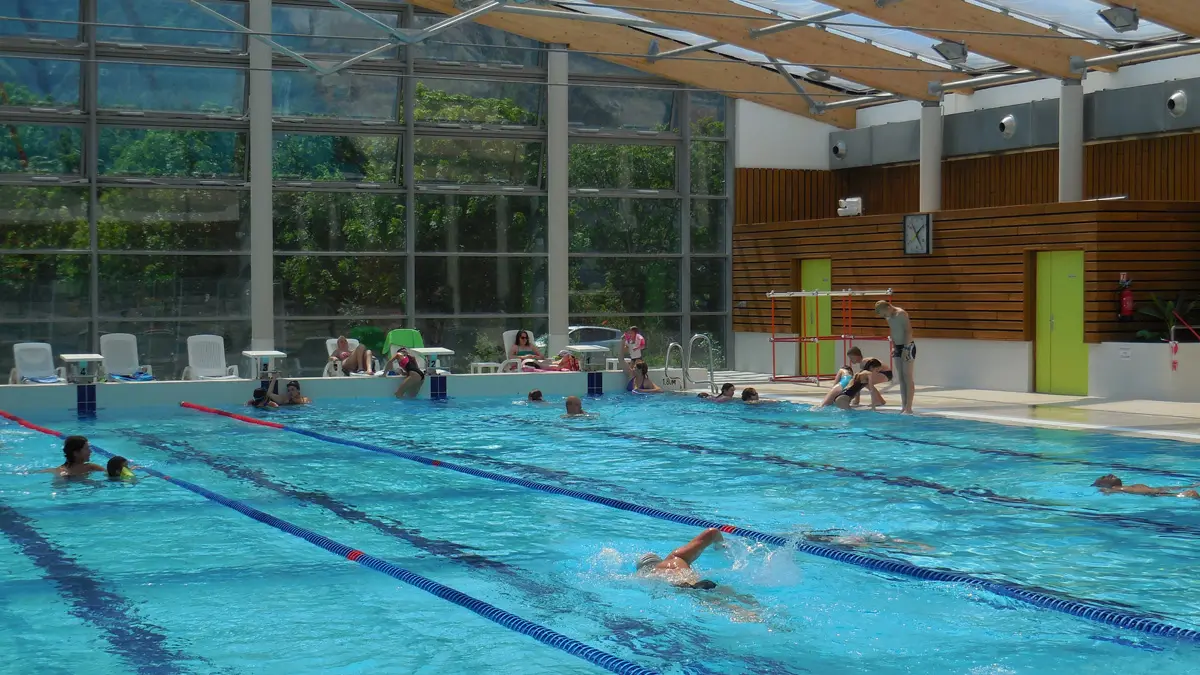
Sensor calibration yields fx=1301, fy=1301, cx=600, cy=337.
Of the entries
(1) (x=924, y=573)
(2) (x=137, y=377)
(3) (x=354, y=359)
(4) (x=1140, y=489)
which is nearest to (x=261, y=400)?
(2) (x=137, y=377)

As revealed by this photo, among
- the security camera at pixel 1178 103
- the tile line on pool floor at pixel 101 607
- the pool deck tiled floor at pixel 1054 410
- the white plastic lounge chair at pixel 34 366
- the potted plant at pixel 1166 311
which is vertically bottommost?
the tile line on pool floor at pixel 101 607

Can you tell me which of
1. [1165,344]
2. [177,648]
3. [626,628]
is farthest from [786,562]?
[1165,344]

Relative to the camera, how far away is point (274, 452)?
11.8 metres

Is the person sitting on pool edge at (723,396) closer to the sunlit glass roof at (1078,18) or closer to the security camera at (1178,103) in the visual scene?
the sunlit glass roof at (1078,18)

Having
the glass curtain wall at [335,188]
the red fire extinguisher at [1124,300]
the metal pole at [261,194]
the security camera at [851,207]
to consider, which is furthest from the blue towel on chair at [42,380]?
the red fire extinguisher at [1124,300]

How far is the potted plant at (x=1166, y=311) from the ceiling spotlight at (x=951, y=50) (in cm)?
425

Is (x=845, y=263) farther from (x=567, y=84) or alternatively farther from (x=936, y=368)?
(x=567, y=84)

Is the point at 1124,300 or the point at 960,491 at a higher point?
the point at 1124,300

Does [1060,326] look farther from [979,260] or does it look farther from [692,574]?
[692,574]

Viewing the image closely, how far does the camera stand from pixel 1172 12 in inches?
543

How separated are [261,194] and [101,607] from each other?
13.6 m

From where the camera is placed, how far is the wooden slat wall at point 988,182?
1672cm

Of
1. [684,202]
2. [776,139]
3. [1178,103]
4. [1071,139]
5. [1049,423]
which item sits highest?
[776,139]

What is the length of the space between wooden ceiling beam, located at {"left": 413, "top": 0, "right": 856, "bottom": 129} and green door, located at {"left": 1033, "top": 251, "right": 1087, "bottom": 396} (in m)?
5.09
